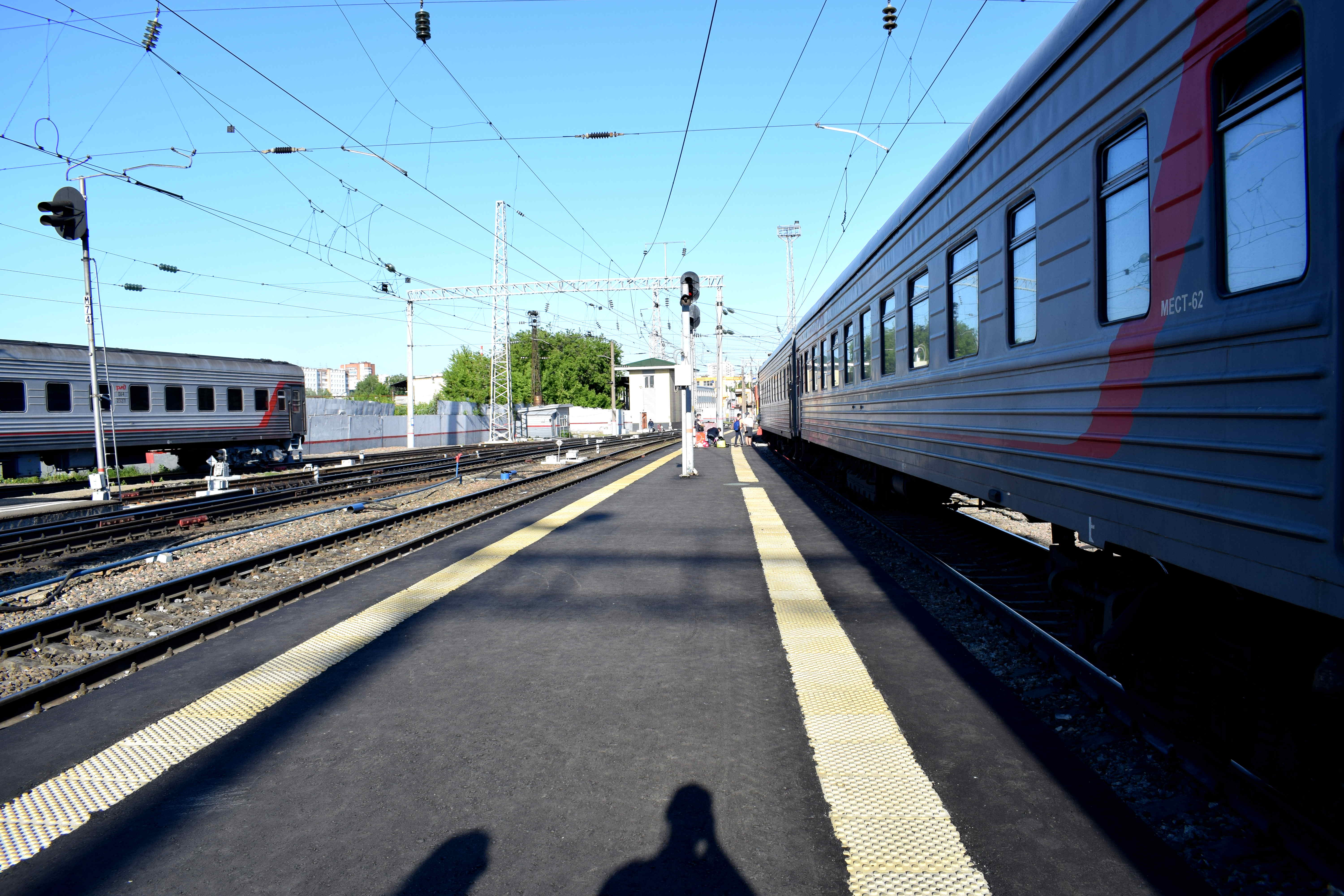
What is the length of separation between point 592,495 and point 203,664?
10.7 meters

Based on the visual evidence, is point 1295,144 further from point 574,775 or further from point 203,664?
point 203,664

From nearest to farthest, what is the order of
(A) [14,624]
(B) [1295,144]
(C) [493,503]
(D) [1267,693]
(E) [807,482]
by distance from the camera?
1. (B) [1295,144]
2. (D) [1267,693]
3. (A) [14,624]
4. (C) [493,503]
5. (E) [807,482]

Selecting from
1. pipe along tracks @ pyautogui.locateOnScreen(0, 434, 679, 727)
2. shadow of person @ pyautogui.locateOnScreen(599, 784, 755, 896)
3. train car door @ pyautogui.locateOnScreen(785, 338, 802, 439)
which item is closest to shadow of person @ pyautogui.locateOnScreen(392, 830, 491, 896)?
shadow of person @ pyautogui.locateOnScreen(599, 784, 755, 896)

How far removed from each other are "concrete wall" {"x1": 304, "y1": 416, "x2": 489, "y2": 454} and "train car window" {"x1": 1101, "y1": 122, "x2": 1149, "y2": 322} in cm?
3382

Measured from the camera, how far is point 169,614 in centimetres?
685

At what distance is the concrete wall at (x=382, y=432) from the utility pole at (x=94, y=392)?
1583cm

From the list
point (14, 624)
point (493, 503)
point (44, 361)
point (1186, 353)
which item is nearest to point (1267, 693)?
point (1186, 353)

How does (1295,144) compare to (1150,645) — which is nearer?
(1295,144)

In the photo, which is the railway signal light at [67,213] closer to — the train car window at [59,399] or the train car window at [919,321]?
the train car window at [59,399]

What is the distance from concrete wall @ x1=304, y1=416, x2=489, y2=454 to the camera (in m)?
38.5

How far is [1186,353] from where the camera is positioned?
3039 mm

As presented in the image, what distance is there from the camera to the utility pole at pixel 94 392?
16.3 m

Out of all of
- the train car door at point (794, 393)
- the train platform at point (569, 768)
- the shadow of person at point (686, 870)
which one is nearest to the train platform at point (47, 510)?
the train platform at point (569, 768)

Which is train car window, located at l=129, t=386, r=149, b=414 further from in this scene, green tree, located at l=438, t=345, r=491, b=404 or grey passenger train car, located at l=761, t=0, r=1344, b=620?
green tree, located at l=438, t=345, r=491, b=404
